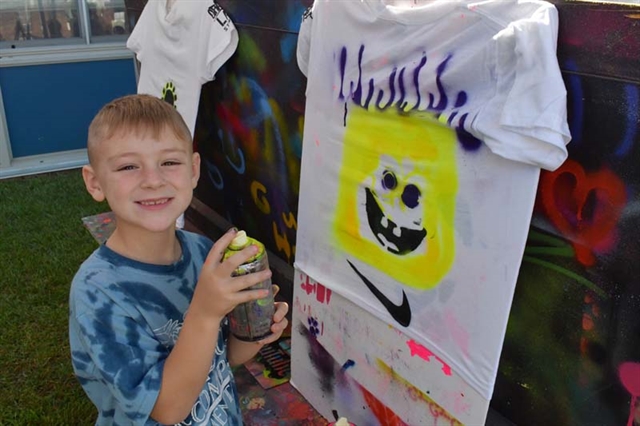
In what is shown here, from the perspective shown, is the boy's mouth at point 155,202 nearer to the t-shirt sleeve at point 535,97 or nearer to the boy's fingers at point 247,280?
the boy's fingers at point 247,280

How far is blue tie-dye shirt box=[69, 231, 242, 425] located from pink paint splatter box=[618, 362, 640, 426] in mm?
1065

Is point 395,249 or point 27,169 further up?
point 395,249

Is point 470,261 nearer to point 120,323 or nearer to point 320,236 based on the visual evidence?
point 320,236

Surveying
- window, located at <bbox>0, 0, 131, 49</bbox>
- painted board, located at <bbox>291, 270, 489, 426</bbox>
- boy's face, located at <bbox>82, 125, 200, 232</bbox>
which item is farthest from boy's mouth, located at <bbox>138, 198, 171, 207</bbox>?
window, located at <bbox>0, 0, 131, 49</bbox>

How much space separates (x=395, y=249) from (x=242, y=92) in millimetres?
1708

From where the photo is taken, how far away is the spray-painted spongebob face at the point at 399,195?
1.81 meters

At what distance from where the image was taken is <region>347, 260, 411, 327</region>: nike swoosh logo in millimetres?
1996

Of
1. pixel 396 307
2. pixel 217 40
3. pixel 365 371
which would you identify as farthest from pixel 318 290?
pixel 217 40

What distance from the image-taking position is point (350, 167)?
2.15m

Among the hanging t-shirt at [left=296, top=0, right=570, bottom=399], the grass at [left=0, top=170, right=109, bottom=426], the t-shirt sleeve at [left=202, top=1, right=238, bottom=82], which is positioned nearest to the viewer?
the hanging t-shirt at [left=296, top=0, right=570, bottom=399]

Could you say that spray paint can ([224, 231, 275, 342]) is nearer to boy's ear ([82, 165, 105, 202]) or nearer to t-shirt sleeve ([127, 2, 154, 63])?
boy's ear ([82, 165, 105, 202])

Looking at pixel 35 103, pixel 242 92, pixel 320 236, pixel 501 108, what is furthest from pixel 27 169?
pixel 501 108

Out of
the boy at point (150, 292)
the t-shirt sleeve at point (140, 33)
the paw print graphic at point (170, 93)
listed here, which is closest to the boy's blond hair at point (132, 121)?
the boy at point (150, 292)

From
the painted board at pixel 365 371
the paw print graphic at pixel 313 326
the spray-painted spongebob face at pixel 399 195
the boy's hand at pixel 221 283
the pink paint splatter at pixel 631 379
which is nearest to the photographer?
the boy's hand at pixel 221 283
